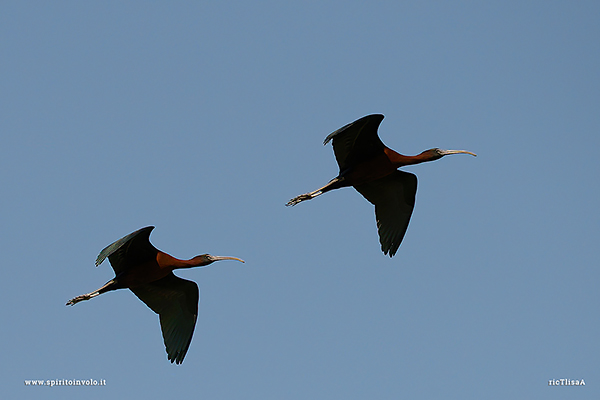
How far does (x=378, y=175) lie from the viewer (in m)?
22.2

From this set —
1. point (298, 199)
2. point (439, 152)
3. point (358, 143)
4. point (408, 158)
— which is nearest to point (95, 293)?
point (298, 199)

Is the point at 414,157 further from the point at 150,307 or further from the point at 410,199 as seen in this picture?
the point at 150,307

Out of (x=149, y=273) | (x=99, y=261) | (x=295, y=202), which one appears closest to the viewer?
(x=99, y=261)

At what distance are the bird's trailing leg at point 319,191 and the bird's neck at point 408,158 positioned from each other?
1.32 meters

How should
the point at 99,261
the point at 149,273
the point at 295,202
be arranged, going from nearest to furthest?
the point at 99,261 < the point at 149,273 < the point at 295,202

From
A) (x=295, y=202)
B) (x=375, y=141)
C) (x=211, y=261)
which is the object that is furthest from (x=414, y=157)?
(x=211, y=261)

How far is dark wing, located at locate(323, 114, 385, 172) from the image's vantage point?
828 inches

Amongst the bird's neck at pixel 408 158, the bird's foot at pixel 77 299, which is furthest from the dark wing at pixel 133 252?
the bird's neck at pixel 408 158

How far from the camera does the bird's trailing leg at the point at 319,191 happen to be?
22.4 metres

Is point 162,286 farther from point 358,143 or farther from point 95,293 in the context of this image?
point 358,143

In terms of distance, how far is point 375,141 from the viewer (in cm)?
2167

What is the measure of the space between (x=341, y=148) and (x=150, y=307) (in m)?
6.03

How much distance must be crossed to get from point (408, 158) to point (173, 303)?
6.71 metres

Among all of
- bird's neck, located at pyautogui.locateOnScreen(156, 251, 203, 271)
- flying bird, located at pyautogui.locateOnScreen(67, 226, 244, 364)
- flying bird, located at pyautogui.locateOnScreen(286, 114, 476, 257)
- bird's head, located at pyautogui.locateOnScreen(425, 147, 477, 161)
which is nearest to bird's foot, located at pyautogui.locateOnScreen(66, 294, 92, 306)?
flying bird, located at pyautogui.locateOnScreen(67, 226, 244, 364)
